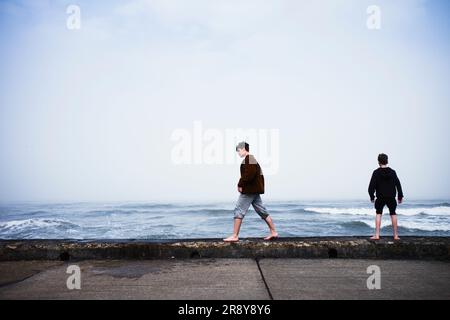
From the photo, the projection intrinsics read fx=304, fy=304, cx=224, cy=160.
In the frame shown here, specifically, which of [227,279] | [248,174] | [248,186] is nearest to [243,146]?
[248,174]

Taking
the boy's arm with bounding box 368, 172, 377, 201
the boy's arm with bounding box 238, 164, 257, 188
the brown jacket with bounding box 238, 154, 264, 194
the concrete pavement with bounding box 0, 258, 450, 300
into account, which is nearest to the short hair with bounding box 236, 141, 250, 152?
the brown jacket with bounding box 238, 154, 264, 194

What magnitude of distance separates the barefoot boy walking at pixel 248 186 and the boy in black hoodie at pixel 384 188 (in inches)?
70.0

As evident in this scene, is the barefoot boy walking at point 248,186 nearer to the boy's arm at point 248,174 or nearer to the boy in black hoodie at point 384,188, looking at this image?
the boy's arm at point 248,174

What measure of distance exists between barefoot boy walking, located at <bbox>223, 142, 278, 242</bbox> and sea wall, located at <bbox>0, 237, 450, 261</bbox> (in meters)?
0.30

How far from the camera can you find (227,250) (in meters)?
4.40

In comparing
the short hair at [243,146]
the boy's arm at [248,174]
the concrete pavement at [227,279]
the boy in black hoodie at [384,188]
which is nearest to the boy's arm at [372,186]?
the boy in black hoodie at [384,188]

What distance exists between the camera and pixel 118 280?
323 centimetres

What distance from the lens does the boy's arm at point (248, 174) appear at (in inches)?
183

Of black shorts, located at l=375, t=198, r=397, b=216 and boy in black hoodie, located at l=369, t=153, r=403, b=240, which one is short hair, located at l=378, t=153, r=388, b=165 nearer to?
boy in black hoodie, located at l=369, t=153, r=403, b=240

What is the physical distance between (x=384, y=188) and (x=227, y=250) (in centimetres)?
271

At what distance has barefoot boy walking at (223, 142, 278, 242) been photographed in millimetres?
4676
